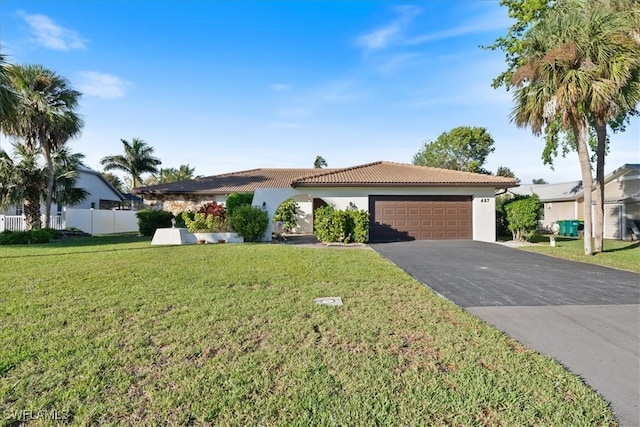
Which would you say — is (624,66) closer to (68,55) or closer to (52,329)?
(52,329)

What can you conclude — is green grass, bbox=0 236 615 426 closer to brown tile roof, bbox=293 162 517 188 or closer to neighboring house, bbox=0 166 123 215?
brown tile roof, bbox=293 162 517 188

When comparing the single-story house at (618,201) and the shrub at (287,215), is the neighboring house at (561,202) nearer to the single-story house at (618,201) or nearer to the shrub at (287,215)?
the single-story house at (618,201)

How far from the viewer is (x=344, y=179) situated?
16.9 m

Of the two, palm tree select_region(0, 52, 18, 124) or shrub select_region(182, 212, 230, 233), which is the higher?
palm tree select_region(0, 52, 18, 124)

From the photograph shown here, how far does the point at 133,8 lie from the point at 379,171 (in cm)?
1330

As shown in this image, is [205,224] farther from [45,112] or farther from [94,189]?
[94,189]

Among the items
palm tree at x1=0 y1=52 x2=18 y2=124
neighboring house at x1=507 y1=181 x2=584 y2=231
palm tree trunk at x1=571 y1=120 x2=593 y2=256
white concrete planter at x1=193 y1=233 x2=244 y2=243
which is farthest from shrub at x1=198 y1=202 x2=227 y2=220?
neighboring house at x1=507 y1=181 x2=584 y2=231

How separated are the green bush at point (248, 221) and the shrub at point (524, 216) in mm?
12400

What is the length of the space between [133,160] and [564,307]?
3912 cm

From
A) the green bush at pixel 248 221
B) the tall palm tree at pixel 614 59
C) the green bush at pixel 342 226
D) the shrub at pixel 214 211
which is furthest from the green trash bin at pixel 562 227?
the shrub at pixel 214 211

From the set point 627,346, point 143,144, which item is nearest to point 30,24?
point 627,346

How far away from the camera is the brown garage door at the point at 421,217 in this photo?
1689 cm

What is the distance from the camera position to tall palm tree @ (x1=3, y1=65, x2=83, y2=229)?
1564 cm

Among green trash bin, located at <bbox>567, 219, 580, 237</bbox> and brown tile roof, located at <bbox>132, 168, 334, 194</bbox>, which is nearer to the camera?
brown tile roof, located at <bbox>132, 168, 334, 194</bbox>
